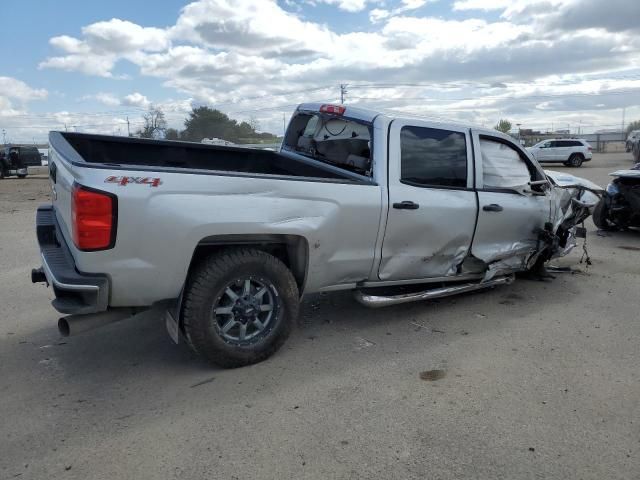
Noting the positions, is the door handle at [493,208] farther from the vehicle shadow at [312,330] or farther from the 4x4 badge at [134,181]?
the 4x4 badge at [134,181]

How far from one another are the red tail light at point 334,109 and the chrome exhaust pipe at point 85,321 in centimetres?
269

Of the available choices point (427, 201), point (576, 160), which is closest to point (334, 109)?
point (427, 201)

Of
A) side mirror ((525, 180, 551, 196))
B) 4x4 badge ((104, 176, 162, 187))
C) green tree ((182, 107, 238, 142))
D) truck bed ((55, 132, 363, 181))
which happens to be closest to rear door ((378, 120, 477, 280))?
truck bed ((55, 132, 363, 181))

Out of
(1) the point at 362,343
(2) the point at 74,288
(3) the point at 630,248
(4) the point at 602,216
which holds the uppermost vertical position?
(2) the point at 74,288

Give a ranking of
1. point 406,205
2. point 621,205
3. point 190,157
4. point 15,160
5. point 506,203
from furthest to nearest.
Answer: point 15,160 → point 621,205 → point 190,157 → point 506,203 → point 406,205

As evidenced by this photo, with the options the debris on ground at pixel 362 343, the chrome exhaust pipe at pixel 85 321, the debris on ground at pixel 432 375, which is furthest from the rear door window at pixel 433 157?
the chrome exhaust pipe at pixel 85 321

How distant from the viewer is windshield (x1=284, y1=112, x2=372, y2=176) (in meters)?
4.79

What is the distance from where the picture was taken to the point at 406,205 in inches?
176

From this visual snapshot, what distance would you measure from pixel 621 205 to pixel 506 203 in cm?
544

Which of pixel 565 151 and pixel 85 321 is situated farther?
pixel 565 151

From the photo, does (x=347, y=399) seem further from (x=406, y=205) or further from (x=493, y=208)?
(x=493, y=208)

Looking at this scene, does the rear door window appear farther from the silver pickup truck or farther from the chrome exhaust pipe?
the chrome exhaust pipe

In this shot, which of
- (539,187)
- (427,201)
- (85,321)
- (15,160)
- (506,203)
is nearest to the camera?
(85,321)

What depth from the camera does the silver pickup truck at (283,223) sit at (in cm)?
338
